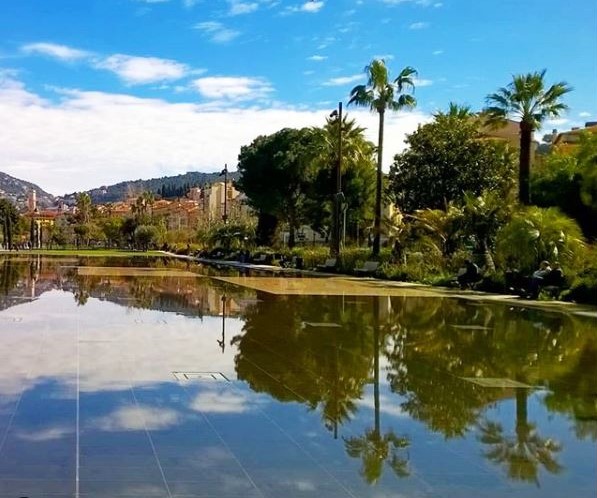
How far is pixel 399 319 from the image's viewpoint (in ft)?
56.0

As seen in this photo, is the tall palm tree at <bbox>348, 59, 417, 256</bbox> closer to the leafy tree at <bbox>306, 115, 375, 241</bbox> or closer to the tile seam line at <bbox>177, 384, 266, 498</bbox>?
the leafy tree at <bbox>306, 115, 375, 241</bbox>

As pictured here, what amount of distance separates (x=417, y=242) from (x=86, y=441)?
29.3m

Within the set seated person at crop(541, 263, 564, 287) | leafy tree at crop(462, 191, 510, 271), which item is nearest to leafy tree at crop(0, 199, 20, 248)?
leafy tree at crop(462, 191, 510, 271)

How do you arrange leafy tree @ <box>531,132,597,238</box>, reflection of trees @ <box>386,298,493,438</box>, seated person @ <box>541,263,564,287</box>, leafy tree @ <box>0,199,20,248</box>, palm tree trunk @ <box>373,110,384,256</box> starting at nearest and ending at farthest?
reflection of trees @ <box>386,298,493,438</box>, seated person @ <box>541,263,564,287</box>, leafy tree @ <box>531,132,597,238</box>, palm tree trunk @ <box>373,110,384,256</box>, leafy tree @ <box>0,199,20,248</box>

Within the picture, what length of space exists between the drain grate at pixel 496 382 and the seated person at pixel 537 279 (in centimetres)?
1418

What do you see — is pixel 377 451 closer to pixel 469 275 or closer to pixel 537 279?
pixel 537 279

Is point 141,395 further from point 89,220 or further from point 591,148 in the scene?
point 89,220

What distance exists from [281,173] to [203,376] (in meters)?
50.1

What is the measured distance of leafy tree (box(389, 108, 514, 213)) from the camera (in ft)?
137

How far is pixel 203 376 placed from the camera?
9461mm

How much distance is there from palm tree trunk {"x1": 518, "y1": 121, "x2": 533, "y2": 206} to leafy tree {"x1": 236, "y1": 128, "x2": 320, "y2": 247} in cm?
2496

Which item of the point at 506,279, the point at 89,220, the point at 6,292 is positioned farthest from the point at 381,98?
the point at 89,220

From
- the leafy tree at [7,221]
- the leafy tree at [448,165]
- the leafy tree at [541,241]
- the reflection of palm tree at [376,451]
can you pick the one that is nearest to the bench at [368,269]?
the leafy tree at [448,165]

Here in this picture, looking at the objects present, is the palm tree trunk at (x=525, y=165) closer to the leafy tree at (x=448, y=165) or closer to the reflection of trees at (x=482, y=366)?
the leafy tree at (x=448, y=165)
